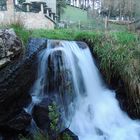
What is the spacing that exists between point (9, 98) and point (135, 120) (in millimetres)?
3186

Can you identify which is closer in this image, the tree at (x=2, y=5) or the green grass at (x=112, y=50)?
the green grass at (x=112, y=50)

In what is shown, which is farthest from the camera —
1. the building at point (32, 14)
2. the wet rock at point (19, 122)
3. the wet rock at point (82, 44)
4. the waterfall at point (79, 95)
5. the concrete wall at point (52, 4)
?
the concrete wall at point (52, 4)

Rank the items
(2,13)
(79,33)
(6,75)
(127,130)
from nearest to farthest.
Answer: (6,75), (127,130), (79,33), (2,13)

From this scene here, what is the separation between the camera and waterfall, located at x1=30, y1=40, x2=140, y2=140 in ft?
23.4

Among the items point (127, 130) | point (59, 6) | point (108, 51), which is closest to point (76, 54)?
point (108, 51)

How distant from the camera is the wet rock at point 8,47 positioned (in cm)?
628

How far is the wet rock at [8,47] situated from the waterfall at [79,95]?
95cm

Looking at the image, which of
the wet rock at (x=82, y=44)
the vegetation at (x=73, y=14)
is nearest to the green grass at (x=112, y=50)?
the wet rock at (x=82, y=44)

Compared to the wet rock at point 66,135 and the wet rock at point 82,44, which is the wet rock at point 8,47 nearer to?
the wet rock at point 66,135

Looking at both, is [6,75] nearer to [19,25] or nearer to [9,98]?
[9,98]

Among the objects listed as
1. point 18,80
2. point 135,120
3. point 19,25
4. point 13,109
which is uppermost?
point 19,25

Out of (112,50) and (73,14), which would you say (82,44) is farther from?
(73,14)

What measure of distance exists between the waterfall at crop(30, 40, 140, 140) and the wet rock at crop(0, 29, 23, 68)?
3.13 feet

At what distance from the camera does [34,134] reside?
6.30m
